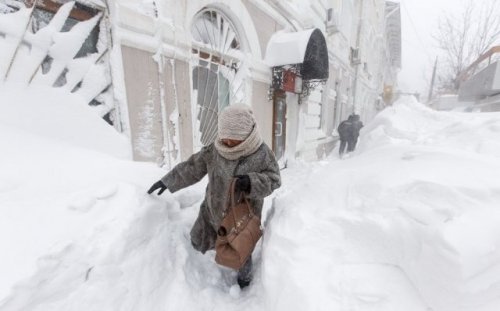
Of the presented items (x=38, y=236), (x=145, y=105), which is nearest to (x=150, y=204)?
(x=38, y=236)

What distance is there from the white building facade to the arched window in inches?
0.6

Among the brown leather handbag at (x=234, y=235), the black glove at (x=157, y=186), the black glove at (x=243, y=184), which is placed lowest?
the brown leather handbag at (x=234, y=235)

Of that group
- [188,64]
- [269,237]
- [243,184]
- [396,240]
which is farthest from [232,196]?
[188,64]

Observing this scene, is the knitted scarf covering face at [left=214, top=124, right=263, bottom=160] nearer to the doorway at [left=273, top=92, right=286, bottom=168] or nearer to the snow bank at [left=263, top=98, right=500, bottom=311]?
the snow bank at [left=263, top=98, right=500, bottom=311]

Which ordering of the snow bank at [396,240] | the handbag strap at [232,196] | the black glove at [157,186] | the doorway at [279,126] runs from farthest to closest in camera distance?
the doorway at [279,126] → the black glove at [157,186] → the handbag strap at [232,196] → the snow bank at [396,240]

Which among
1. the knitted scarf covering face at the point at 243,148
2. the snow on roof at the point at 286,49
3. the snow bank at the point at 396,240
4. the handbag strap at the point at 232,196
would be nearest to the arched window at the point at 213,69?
the snow on roof at the point at 286,49

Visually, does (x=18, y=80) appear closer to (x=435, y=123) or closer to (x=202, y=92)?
(x=202, y=92)

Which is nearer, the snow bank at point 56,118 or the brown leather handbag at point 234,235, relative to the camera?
the brown leather handbag at point 234,235

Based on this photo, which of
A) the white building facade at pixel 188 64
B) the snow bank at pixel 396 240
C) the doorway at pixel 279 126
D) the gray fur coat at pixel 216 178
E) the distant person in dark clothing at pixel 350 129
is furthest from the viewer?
the distant person in dark clothing at pixel 350 129

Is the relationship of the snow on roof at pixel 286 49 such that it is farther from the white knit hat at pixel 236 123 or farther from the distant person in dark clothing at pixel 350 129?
the distant person in dark clothing at pixel 350 129

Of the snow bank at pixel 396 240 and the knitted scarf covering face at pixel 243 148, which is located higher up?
the knitted scarf covering face at pixel 243 148

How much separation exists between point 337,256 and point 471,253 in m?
0.55

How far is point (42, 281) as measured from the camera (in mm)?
1088

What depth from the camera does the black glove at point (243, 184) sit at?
62.4 inches
